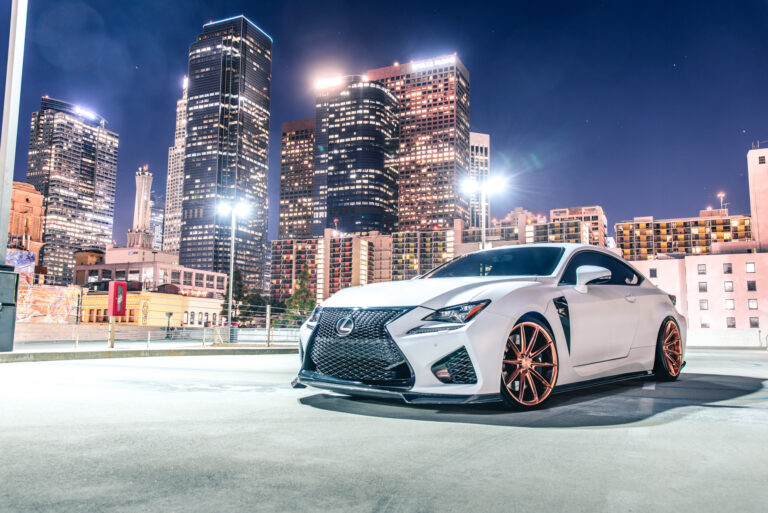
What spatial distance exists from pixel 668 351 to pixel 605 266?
1356 mm

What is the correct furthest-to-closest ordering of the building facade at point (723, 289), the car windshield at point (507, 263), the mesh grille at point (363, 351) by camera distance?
1. the building facade at point (723, 289)
2. the car windshield at point (507, 263)
3. the mesh grille at point (363, 351)

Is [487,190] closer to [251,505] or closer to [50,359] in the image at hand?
[50,359]

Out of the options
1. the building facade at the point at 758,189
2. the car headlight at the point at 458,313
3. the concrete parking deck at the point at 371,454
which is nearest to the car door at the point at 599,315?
the concrete parking deck at the point at 371,454

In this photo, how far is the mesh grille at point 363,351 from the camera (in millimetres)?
4172

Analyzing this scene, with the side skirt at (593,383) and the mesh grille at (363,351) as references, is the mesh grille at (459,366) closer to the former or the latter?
the mesh grille at (363,351)

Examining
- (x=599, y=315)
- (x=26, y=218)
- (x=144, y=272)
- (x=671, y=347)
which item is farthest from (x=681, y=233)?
(x=599, y=315)

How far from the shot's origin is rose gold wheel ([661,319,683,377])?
6.47 meters

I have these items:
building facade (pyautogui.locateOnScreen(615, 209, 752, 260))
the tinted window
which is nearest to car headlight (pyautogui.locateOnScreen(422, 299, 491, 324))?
the tinted window

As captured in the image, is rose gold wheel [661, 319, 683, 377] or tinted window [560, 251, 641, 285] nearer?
tinted window [560, 251, 641, 285]

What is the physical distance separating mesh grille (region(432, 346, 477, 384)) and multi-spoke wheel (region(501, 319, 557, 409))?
1.15ft

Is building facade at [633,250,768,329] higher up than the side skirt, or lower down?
higher up

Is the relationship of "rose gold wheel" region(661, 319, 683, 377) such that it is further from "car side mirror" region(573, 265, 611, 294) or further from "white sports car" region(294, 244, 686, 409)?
"car side mirror" region(573, 265, 611, 294)

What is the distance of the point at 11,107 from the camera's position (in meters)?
10.0

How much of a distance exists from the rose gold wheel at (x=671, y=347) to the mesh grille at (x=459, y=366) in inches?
137
